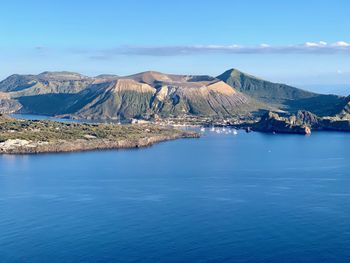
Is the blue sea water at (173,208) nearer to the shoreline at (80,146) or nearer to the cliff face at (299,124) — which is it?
the shoreline at (80,146)

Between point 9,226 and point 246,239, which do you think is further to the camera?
point 9,226

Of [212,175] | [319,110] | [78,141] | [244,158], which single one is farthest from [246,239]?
[319,110]

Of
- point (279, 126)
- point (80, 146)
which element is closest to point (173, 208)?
point (80, 146)

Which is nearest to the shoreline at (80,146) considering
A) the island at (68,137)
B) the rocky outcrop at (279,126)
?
the island at (68,137)

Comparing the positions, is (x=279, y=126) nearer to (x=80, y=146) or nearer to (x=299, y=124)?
(x=299, y=124)

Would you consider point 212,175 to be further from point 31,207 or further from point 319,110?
point 319,110
